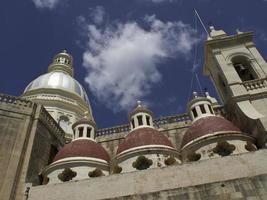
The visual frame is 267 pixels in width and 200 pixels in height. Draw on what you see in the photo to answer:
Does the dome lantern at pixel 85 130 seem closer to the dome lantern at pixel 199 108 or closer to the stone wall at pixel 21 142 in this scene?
the stone wall at pixel 21 142

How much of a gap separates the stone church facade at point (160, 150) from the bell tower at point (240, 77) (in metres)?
0.07

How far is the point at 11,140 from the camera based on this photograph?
17.0 metres

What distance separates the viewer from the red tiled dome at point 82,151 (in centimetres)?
1859

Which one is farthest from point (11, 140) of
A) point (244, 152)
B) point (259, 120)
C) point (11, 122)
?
point (259, 120)

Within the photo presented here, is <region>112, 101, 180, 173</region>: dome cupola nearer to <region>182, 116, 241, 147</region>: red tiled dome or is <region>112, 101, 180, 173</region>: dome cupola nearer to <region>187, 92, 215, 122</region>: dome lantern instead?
<region>182, 116, 241, 147</region>: red tiled dome

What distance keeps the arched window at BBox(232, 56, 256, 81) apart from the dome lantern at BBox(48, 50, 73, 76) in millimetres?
26332

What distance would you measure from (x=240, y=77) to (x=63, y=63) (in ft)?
95.3

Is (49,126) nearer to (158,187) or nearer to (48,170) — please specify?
(48,170)

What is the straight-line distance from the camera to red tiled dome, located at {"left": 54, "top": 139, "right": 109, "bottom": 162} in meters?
18.6

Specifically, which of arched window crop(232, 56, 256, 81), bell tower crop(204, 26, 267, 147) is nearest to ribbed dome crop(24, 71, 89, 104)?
bell tower crop(204, 26, 267, 147)

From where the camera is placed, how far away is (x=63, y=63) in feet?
146

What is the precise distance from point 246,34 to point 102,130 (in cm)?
1459

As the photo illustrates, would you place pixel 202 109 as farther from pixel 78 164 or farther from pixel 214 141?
pixel 78 164

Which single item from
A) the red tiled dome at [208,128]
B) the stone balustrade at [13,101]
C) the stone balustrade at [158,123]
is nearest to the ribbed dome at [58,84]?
the stone balustrade at [158,123]
